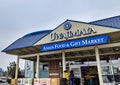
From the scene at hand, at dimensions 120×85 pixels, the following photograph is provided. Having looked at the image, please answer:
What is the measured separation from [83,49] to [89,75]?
16.0 feet

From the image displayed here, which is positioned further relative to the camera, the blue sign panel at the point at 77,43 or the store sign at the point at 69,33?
the store sign at the point at 69,33

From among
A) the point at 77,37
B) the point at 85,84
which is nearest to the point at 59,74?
the point at 85,84

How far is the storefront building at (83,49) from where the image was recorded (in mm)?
11867

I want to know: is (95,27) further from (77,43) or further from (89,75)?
(89,75)

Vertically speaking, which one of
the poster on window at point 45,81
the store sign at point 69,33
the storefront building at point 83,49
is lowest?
the poster on window at point 45,81

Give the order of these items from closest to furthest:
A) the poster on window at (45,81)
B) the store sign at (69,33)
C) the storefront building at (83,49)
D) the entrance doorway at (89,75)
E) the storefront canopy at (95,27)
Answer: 1. the storefront canopy at (95,27)
2. the storefront building at (83,49)
3. the store sign at (69,33)
4. the poster on window at (45,81)
5. the entrance doorway at (89,75)

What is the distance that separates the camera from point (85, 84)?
16.6 metres

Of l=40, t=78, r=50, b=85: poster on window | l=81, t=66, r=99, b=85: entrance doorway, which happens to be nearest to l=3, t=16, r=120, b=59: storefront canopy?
l=81, t=66, r=99, b=85: entrance doorway

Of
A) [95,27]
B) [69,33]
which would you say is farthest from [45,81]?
[95,27]

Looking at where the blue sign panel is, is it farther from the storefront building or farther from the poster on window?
the poster on window

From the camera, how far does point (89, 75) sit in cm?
1689

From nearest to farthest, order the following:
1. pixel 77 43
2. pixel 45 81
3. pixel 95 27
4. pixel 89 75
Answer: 1. pixel 95 27
2. pixel 77 43
3. pixel 45 81
4. pixel 89 75

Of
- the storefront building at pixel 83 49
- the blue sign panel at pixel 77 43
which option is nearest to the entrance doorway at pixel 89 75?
the storefront building at pixel 83 49

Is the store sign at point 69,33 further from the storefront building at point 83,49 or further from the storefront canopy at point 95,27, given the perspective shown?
the storefront canopy at point 95,27
